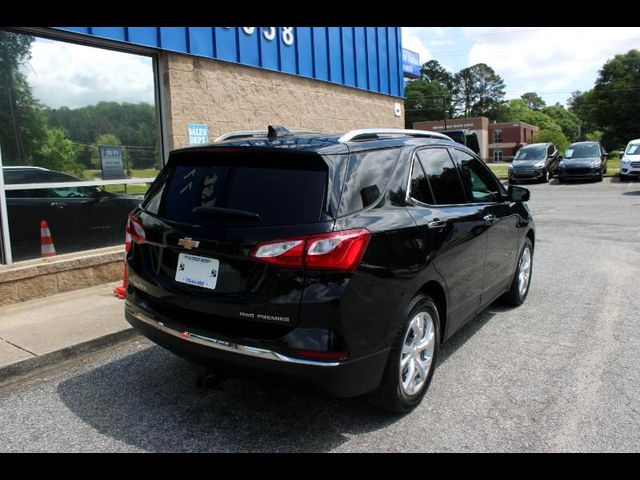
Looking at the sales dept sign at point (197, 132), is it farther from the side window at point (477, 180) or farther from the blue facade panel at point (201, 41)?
the side window at point (477, 180)

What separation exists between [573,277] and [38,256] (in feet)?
22.2

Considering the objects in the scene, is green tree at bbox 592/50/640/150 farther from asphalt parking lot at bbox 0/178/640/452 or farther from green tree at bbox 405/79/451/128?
asphalt parking lot at bbox 0/178/640/452

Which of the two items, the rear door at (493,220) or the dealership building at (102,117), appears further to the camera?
the dealership building at (102,117)

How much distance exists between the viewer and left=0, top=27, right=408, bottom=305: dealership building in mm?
5941

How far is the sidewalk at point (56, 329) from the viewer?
4.09 m

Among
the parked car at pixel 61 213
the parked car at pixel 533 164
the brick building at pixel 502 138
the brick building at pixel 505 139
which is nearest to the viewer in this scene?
the parked car at pixel 61 213

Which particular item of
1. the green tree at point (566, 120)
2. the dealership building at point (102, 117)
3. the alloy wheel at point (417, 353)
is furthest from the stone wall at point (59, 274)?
the green tree at point (566, 120)

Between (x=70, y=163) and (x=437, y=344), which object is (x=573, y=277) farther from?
(x=70, y=163)

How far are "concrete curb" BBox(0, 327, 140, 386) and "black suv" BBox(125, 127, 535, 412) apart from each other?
118cm

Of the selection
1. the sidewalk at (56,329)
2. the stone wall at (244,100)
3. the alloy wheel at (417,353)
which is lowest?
the sidewalk at (56,329)

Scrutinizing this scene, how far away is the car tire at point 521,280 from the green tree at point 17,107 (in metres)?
5.60

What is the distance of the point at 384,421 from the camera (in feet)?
A: 10.7

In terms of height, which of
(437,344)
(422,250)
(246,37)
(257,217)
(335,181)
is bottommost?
(437,344)
